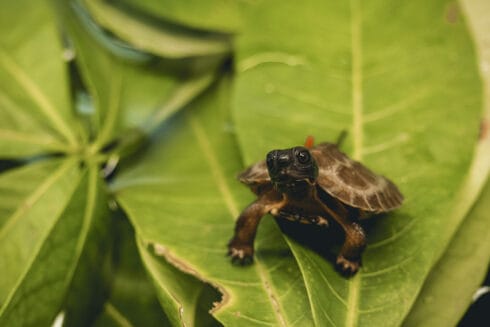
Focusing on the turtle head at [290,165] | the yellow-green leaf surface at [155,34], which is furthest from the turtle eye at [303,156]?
the yellow-green leaf surface at [155,34]

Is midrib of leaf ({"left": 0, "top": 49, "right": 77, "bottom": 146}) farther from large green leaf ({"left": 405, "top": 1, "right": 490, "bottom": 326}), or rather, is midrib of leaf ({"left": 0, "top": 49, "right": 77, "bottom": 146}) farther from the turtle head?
large green leaf ({"left": 405, "top": 1, "right": 490, "bottom": 326})

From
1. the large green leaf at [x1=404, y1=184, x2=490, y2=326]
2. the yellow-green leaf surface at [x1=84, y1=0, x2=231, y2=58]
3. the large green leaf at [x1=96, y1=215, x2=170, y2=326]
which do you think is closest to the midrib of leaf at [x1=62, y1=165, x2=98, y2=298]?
the large green leaf at [x1=96, y1=215, x2=170, y2=326]

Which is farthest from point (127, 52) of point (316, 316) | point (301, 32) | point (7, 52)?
point (316, 316)

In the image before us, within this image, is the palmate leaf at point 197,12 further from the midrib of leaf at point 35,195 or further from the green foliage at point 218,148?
the midrib of leaf at point 35,195

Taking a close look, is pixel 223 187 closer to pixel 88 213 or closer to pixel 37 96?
pixel 88 213

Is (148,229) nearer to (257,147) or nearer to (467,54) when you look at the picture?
(257,147)

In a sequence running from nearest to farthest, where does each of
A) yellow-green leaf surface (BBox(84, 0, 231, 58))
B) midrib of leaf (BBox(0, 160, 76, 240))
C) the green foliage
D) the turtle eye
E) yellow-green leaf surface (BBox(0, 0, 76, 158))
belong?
the turtle eye < the green foliage < midrib of leaf (BBox(0, 160, 76, 240)) < yellow-green leaf surface (BBox(0, 0, 76, 158)) < yellow-green leaf surface (BBox(84, 0, 231, 58))
